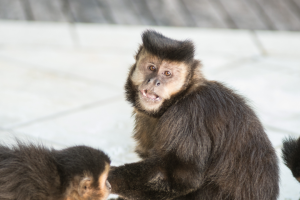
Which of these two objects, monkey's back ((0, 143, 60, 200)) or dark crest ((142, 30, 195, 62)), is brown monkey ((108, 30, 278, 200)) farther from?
monkey's back ((0, 143, 60, 200))

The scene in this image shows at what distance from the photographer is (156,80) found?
3980mm

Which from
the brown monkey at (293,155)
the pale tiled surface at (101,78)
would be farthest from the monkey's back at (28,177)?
the brown monkey at (293,155)

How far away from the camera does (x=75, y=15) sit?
9789 mm

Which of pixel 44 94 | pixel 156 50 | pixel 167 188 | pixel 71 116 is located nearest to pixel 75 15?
pixel 44 94

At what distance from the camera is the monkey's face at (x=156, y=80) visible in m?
3.95

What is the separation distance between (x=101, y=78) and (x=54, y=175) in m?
4.30

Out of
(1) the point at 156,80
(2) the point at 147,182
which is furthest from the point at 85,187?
(1) the point at 156,80

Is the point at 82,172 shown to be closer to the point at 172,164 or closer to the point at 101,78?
the point at 172,164

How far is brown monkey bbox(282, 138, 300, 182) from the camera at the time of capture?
13.1 feet

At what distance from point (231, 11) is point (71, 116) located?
230 inches

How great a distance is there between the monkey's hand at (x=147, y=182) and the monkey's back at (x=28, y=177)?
0.67 meters

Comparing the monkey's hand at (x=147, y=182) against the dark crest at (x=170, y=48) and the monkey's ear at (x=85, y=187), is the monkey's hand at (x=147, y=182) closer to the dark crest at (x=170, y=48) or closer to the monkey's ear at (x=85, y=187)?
the monkey's ear at (x=85, y=187)

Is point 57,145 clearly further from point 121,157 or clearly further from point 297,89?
point 297,89

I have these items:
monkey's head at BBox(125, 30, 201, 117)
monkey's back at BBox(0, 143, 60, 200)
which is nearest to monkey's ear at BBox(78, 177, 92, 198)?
monkey's back at BBox(0, 143, 60, 200)
